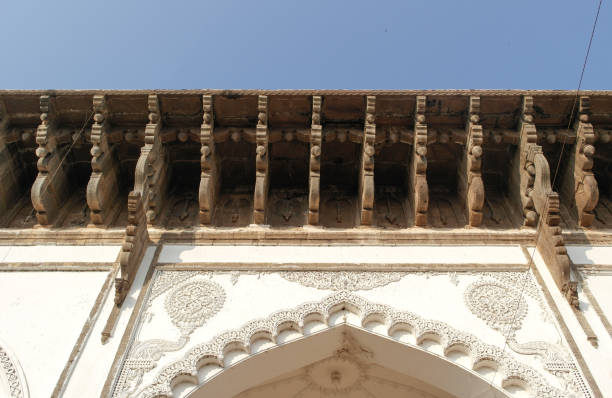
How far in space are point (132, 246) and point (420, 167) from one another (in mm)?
2573

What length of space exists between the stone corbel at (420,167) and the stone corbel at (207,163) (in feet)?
6.02

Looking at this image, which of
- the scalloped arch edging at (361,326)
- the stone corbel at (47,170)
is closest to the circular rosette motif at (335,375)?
the scalloped arch edging at (361,326)

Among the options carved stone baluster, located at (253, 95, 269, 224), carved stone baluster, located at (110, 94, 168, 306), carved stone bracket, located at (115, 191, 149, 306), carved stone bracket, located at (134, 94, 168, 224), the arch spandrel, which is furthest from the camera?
carved stone baluster, located at (253, 95, 269, 224)

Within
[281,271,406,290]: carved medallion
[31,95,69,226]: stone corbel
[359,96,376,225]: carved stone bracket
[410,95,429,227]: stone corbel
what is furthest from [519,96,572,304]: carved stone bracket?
[31,95,69,226]: stone corbel

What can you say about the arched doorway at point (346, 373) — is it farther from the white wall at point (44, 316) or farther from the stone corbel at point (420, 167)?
the stone corbel at point (420, 167)

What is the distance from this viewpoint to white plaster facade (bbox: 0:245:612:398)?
4.33 meters

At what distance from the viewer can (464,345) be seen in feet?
14.7

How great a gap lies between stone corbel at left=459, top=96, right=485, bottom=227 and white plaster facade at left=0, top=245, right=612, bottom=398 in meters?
0.38

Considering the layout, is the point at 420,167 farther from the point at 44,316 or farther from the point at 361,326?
the point at 44,316

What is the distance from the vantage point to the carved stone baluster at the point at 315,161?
554cm

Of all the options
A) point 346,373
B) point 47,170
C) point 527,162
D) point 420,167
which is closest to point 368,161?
point 420,167

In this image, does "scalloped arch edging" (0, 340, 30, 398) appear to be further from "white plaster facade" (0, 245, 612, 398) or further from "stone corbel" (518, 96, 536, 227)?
"stone corbel" (518, 96, 536, 227)

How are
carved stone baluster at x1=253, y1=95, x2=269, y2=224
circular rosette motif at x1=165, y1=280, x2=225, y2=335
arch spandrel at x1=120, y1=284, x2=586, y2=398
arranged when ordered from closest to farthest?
1. arch spandrel at x1=120, y1=284, x2=586, y2=398
2. circular rosette motif at x1=165, y1=280, x2=225, y2=335
3. carved stone baluster at x1=253, y1=95, x2=269, y2=224

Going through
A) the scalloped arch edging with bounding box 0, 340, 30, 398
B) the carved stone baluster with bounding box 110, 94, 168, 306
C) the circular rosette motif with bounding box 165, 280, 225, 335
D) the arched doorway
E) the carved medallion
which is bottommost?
the scalloped arch edging with bounding box 0, 340, 30, 398
